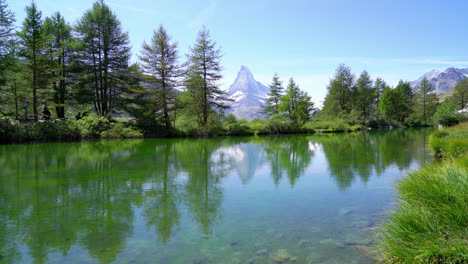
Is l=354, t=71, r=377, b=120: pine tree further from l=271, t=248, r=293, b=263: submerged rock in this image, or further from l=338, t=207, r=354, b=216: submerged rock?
l=271, t=248, r=293, b=263: submerged rock

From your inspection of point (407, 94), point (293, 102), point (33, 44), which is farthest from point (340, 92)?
point (33, 44)

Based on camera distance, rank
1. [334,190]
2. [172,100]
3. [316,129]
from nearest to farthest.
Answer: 1. [334,190]
2. [172,100]
3. [316,129]

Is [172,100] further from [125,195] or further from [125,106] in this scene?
[125,195]

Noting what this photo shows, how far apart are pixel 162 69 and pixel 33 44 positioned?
34.9 ft

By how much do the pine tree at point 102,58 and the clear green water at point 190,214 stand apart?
1854 cm

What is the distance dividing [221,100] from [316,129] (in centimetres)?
1586

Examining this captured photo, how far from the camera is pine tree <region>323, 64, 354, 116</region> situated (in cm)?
4653

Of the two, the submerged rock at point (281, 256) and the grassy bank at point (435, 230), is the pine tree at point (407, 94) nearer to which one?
the grassy bank at point (435, 230)

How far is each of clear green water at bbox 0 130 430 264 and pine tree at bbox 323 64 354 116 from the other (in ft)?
132

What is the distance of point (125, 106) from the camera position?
26609mm

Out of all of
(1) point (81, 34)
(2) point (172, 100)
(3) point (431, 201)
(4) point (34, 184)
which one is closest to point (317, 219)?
(3) point (431, 201)

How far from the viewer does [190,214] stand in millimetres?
4676

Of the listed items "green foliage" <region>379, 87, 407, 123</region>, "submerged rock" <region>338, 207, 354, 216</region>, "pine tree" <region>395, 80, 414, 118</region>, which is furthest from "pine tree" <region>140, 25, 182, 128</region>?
"pine tree" <region>395, 80, 414, 118</region>

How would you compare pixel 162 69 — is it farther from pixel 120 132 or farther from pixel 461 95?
pixel 461 95
